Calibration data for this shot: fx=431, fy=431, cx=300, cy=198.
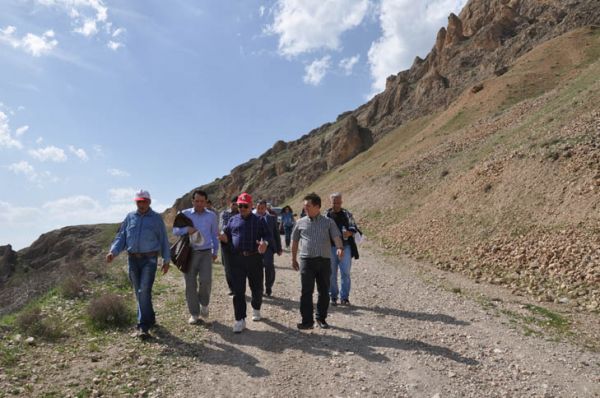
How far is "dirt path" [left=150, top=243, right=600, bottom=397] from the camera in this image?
15.7 feet

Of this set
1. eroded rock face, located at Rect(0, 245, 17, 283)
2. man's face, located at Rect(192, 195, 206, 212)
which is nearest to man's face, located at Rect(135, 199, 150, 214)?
man's face, located at Rect(192, 195, 206, 212)

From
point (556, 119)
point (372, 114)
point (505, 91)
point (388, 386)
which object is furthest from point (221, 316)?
point (372, 114)

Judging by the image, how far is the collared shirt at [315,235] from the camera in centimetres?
676

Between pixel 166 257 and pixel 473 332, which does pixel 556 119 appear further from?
pixel 166 257

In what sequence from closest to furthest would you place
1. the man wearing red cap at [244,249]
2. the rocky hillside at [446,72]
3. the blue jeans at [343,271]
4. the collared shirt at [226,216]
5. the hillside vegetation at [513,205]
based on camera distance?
the man wearing red cap at [244,249] → the blue jeans at [343,271] → the hillside vegetation at [513,205] → the collared shirt at [226,216] → the rocky hillside at [446,72]

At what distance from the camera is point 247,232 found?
22.2ft

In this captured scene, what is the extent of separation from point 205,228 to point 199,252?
0.41 metres

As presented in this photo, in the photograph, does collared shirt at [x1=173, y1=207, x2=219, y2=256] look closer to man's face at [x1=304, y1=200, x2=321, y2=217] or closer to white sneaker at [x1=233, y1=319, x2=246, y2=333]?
white sneaker at [x1=233, y1=319, x2=246, y2=333]

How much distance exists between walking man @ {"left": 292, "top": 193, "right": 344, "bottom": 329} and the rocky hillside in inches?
1914

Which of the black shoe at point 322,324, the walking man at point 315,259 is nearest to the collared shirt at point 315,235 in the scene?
the walking man at point 315,259

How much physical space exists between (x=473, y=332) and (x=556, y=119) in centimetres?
1679

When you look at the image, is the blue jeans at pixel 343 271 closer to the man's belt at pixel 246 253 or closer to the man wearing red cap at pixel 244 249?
the man wearing red cap at pixel 244 249

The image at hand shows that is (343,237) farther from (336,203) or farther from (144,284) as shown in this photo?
(144,284)

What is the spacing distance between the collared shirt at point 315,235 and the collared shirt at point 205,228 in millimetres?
1386
